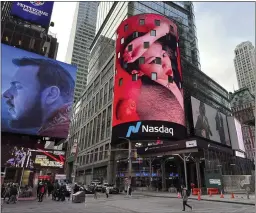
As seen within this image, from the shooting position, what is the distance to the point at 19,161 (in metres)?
37.5

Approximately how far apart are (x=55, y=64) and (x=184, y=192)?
37.8 metres

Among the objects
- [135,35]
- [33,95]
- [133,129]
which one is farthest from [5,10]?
[133,129]

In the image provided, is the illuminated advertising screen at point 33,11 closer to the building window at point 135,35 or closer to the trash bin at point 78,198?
the building window at point 135,35

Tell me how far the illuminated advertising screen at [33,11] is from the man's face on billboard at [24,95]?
43.8ft

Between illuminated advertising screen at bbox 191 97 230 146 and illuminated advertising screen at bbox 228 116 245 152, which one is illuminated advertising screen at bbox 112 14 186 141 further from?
illuminated advertising screen at bbox 228 116 245 152

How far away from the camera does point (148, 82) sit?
2347 inches

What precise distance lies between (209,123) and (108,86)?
33189mm

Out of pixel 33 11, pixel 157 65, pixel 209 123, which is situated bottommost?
pixel 209 123

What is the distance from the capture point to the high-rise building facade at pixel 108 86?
74656mm

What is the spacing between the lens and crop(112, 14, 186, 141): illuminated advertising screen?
5588cm

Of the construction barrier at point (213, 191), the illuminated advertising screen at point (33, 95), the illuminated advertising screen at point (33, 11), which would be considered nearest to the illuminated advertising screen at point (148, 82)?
the illuminated advertising screen at point (33, 95)

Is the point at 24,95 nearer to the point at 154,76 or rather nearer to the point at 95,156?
the point at 154,76

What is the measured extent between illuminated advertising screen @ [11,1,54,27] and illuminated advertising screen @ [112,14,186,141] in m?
22.0

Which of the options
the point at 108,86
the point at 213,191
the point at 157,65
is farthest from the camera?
the point at 108,86
